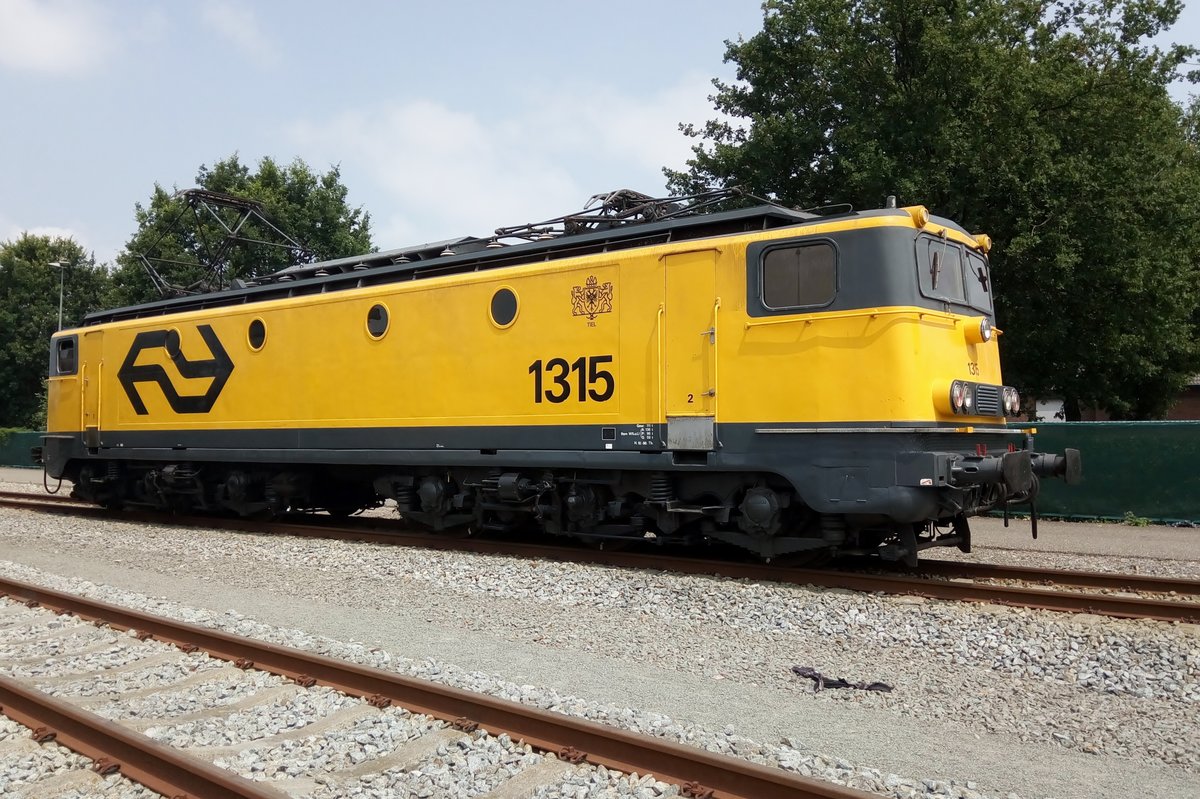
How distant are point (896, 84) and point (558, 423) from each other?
14.0 metres

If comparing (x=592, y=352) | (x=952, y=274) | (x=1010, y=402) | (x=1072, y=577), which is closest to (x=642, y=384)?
A: (x=592, y=352)

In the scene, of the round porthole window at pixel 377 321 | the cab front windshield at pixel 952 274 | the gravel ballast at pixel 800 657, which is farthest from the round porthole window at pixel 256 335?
the cab front windshield at pixel 952 274

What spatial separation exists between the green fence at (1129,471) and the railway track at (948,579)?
627cm

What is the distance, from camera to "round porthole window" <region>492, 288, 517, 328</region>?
10820 mm

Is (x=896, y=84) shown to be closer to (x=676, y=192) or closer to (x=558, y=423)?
(x=676, y=192)

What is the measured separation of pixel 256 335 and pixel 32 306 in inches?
1815

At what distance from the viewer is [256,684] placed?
5980mm

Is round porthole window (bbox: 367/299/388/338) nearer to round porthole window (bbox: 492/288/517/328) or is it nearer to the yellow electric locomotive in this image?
the yellow electric locomotive

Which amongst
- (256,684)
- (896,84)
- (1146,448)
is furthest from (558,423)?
(896,84)

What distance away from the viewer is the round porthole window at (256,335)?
13672 mm

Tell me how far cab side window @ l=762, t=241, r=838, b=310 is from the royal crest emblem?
1866mm

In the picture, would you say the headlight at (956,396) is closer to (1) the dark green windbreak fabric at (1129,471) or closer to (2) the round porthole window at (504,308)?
(2) the round porthole window at (504,308)

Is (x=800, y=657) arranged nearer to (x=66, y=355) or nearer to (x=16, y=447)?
(x=66, y=355)

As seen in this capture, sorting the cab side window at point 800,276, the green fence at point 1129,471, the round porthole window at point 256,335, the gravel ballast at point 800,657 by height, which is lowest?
the gravel ballast at point 800,657
